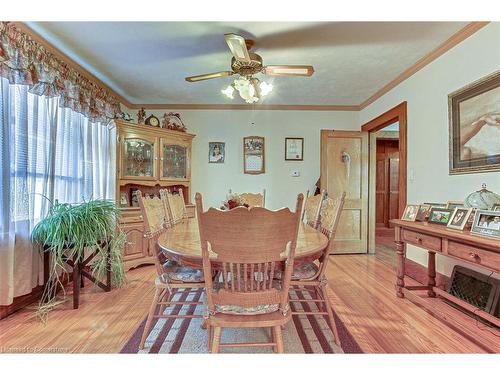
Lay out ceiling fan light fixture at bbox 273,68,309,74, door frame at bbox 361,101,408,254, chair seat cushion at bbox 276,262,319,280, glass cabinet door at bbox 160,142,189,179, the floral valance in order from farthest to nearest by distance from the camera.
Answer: glass cabinet door at bbox 160,142,189,179, door frame at bbox 361,101,408,254, ceiling fan light fixture at bbox 273,68,309,74, the floral valance, chair seat cushion at bbox 276,262,319,280

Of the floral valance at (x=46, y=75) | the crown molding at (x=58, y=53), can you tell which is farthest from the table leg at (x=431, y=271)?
the crown molding at (x=58, y=53)

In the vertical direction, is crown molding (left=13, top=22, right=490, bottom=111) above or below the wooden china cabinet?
above

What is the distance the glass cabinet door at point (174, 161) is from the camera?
149 inches

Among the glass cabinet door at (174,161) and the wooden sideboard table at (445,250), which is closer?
the wooden sideboard table at (445,250)

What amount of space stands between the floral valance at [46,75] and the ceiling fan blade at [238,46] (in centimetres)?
154

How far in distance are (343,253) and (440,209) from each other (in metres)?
2.00

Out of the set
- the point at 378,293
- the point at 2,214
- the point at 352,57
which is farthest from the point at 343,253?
the point at 2,214

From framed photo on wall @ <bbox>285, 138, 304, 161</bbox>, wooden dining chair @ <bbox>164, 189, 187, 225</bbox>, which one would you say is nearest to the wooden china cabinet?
wooden dining chair @ <bbox>164, 189, 187, 225</bbox>

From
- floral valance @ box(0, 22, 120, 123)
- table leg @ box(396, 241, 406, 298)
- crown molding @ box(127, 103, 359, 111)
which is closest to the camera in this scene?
floral valance @ box(0, 22, 120, 123)

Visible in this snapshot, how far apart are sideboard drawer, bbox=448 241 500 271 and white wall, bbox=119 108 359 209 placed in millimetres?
2596

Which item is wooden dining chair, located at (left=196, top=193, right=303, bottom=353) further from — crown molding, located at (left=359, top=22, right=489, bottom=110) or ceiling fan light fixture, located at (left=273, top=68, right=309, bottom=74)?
crown molding, located at (left=359, top=22, right=489, bottom=110)

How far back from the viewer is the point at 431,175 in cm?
268

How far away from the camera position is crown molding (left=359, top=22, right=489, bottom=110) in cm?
216

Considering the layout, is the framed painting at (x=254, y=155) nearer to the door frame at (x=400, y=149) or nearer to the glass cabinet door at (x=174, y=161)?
the glass cabinet door at (x=174, y=161)
